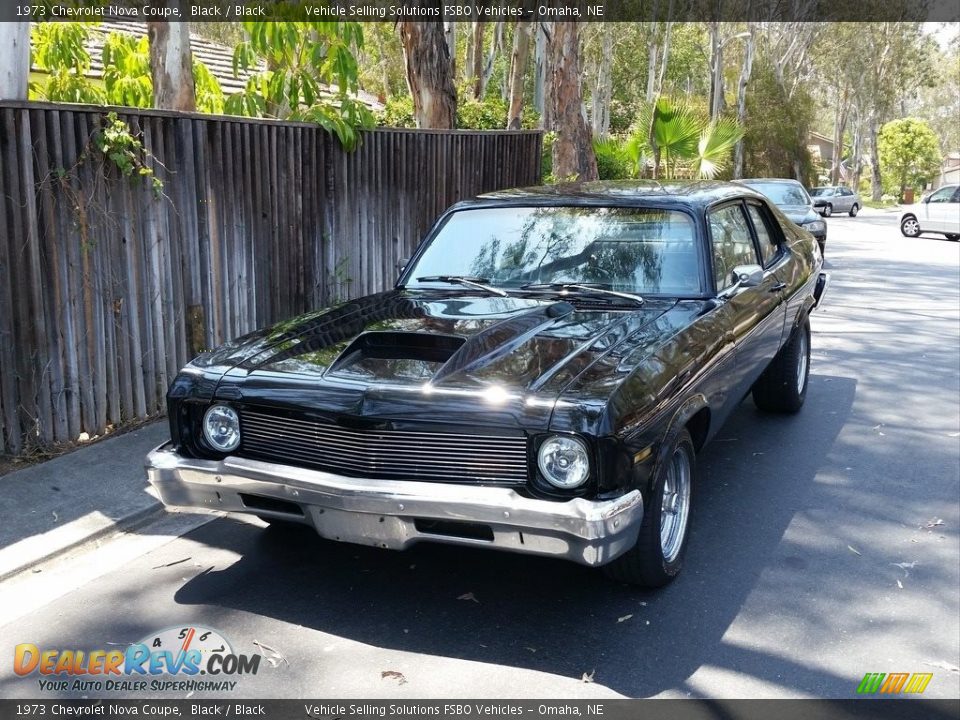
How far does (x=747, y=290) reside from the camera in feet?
18.1

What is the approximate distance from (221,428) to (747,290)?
3.04 meters

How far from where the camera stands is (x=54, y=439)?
5969 mm

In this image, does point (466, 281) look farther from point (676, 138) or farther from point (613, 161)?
point (613, 161)

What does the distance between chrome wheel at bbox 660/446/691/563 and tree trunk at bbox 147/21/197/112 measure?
7765 millimetres

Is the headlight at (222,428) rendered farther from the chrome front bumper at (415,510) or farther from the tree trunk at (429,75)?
the tree trunk at (429,75)

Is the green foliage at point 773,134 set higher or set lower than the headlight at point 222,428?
higher

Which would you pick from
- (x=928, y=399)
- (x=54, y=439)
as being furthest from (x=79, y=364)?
(x=928, y=399)

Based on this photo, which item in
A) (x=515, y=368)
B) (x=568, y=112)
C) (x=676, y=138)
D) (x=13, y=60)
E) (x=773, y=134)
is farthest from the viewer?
(x=773, y=134)

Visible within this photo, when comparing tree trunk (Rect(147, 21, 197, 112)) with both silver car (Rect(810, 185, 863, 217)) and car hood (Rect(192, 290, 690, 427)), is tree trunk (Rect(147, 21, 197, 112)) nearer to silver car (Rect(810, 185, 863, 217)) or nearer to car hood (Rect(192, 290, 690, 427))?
car hood (Rect(192, 290, 690, 427))

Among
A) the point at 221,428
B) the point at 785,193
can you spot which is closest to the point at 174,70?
the point at 221,428

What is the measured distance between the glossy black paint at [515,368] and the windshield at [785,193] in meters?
14.4

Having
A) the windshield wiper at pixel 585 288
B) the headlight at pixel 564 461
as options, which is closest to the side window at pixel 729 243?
the windshield wiper at pixel 585 288

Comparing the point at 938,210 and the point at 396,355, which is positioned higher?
the point at 396,355

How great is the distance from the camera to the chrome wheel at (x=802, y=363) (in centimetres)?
714
